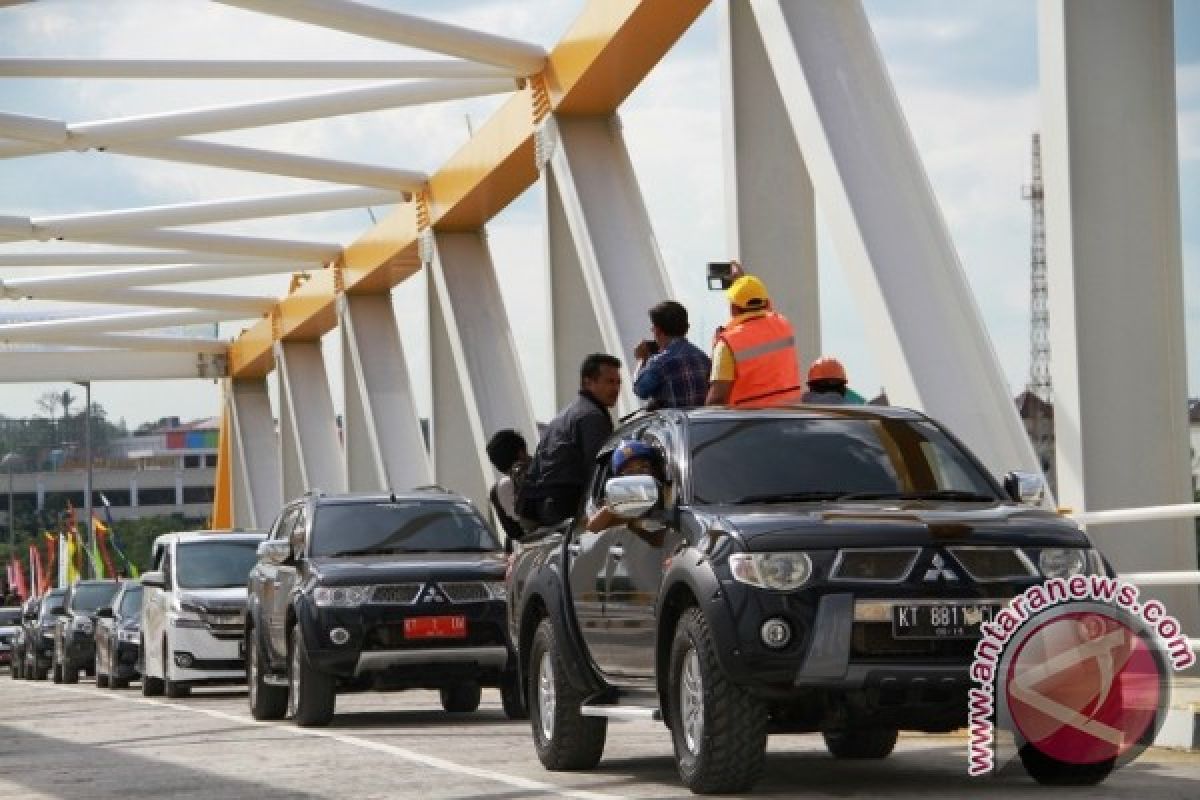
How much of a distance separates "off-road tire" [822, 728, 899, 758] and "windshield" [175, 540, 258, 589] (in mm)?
14945

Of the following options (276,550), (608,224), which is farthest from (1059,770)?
(608,224)

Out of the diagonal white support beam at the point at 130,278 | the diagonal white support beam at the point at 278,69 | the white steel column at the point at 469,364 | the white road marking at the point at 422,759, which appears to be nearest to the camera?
the white road marking at the point at 422,759

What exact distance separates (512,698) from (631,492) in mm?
7634

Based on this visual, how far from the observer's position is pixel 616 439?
12.7 m

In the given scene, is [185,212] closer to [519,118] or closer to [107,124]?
[107,124]

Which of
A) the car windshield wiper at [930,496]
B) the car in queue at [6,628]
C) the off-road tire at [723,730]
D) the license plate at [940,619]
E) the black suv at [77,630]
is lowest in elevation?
the car in queue at [6,628]

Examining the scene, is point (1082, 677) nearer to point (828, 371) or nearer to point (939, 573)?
point (939, 573)

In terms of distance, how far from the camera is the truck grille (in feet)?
59.4

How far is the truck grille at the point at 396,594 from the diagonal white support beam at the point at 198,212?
67.0ft

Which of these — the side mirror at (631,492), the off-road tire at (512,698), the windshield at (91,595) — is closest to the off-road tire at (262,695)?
the off-road tire at (512,698)

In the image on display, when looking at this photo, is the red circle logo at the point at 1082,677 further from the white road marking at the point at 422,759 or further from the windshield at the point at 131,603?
the windshield at the point at 131,603

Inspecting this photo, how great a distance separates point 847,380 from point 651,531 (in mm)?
3827

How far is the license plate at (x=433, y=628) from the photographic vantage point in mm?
18016

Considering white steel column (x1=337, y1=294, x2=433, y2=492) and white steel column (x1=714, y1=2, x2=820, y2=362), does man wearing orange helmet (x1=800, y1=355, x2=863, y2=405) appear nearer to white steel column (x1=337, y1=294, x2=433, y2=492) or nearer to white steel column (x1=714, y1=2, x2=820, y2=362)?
white steel column (x1=714, y1=2, x2=820, y2=362)
